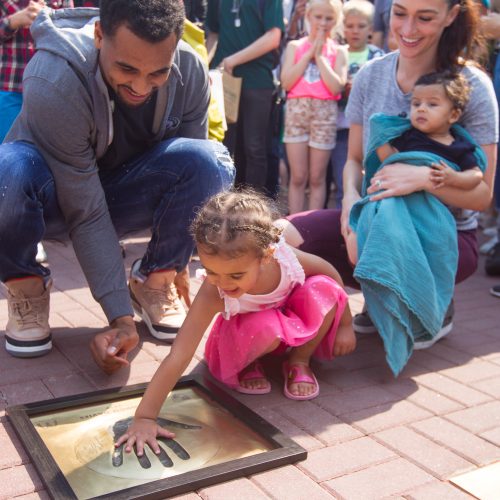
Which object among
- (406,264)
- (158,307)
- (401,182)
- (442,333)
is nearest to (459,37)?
(401,182)

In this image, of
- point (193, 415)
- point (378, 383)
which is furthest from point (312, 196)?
point (193, 415)

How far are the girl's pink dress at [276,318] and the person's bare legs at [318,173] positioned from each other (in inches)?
105

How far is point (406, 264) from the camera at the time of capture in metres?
2.73

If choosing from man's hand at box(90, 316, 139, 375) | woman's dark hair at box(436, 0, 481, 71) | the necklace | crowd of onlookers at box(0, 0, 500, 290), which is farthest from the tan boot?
the necklace

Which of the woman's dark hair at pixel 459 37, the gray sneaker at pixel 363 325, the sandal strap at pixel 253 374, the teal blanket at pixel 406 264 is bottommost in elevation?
the gray sneaker at pixel 363 325

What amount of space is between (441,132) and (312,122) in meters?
2.22

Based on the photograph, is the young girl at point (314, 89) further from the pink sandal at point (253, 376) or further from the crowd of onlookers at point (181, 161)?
the pink sandal at point (253, 376)

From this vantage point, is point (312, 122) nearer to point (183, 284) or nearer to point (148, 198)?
point (183, 284)

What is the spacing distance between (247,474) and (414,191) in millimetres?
→ 1334

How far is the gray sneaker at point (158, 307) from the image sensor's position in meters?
3.00

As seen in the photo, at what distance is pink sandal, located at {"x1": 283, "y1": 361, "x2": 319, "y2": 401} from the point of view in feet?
8.33

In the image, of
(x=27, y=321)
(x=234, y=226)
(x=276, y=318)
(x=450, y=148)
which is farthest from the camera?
(x=450, y=148)

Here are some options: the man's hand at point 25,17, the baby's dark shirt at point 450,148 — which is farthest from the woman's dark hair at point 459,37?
the man's hand at point 25,17

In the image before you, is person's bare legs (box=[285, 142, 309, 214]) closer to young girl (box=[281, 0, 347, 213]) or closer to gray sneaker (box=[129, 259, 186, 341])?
young girl (box=[281, 0, 347, 213])
